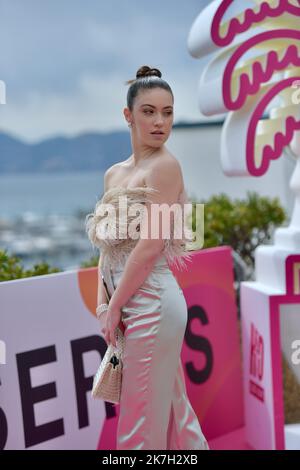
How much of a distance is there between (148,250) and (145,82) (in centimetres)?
53

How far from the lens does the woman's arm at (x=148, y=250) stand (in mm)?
2398

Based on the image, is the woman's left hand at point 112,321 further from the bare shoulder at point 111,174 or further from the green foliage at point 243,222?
the green foliage at point 243,222

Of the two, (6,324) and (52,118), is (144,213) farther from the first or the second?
(52,118)

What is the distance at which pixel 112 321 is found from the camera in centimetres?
245

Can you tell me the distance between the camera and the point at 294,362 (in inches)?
139

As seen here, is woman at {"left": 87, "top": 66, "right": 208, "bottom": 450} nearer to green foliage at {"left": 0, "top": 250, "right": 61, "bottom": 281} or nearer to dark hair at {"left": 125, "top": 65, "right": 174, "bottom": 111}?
dark hair at {"left": 125, "top": 65, "right": 174, "bottom": 111}

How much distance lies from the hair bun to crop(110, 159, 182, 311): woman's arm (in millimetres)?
292

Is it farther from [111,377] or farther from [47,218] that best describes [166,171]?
[47,218]

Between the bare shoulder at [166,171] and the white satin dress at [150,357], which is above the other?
the bare shoulder at [166,171]

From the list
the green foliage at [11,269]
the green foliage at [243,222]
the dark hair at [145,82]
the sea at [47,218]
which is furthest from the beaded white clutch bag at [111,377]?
the green foliage at [243,222]

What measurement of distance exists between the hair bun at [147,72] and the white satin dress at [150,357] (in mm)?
555

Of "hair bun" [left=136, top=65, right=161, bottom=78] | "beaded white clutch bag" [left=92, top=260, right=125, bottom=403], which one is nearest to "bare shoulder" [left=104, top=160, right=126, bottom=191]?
"hair bun" [left=136, top=65, right=161, bottom=78]

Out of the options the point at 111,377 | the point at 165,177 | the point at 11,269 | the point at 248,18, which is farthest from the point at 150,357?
the point at 248,18

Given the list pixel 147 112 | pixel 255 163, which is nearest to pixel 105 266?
pixel 147 112
